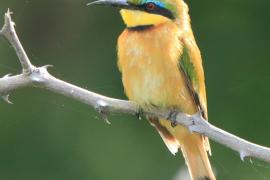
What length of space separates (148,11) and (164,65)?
26 centimetres

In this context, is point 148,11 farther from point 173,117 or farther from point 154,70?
point 173,117

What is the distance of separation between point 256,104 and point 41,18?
4.81ft

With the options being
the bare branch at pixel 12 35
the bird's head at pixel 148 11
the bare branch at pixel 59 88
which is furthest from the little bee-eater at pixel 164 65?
the bare branch at pixel 12 35

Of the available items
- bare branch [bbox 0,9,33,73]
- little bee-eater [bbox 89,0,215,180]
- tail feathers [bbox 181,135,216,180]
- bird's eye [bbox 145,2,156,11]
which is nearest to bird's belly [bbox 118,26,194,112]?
little bee-eater [bbox 89,0,215,180]

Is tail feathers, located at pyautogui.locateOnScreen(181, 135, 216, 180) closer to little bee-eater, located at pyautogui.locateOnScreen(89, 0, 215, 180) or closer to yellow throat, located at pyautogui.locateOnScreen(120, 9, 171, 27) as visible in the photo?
little bee-eater, located at pyautogui.locateOnScreen(89, 0, 215, 180)

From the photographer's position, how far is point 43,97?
4.96m

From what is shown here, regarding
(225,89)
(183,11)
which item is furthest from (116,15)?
(183,11)

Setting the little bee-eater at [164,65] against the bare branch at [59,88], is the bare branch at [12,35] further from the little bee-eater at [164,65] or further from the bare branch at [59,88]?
the little bee-eater at [164,65]

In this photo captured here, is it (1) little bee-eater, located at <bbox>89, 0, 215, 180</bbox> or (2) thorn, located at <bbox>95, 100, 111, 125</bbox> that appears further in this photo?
(1) little bee-eater, located at <bbox>89, 0, 215, 180</bbox>

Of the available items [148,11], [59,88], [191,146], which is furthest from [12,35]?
[191,146]

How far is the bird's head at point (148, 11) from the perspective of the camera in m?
3.31

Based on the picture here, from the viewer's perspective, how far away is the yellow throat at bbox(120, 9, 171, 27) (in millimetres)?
3311

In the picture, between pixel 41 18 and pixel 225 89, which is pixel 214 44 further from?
pixel 41 18

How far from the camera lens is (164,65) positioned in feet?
10.6
